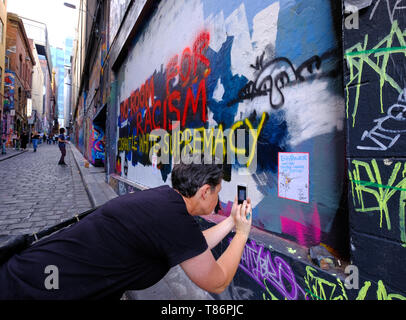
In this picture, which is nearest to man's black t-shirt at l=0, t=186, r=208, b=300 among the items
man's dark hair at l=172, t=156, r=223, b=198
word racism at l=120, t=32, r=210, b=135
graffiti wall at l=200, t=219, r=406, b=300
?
man's dark hair at l=172, t=156, r=223, b=198

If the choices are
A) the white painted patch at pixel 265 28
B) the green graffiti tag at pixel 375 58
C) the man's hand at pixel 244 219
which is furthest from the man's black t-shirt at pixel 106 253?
the white painted patch at pixel 265 28

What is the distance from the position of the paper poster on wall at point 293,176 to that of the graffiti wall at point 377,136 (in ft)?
1.49

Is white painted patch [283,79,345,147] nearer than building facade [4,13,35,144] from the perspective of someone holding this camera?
Yes

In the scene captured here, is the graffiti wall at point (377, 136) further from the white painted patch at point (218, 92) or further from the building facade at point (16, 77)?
the building facade at point (16, 77)

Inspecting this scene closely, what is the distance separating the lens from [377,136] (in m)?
1.23

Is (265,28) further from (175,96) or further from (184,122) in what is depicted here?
(175,96)

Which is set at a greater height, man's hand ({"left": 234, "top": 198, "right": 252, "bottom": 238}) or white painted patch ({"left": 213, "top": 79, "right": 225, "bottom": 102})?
white painted patch ({"left": 213, "top": 79, "right": 225, "bottom": 102})

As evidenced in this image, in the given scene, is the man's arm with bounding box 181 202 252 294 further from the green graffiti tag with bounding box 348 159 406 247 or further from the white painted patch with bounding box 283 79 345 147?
the white painted patch with bounding box 283 79 345 147

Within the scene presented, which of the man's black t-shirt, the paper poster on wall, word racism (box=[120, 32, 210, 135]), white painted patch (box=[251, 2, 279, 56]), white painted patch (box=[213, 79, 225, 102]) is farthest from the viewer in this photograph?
word racism (box=[120, 32, 210, 135])

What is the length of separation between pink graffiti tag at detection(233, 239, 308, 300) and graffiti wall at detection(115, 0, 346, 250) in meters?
0.23

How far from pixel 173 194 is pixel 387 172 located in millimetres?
1092

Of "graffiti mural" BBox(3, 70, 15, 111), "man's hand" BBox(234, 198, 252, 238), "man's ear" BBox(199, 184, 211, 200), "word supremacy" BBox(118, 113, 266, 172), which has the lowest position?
"man's hand" BBox(234, 198, 252, 238)

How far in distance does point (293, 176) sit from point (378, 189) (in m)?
0.68

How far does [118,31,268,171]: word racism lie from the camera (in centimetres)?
246
